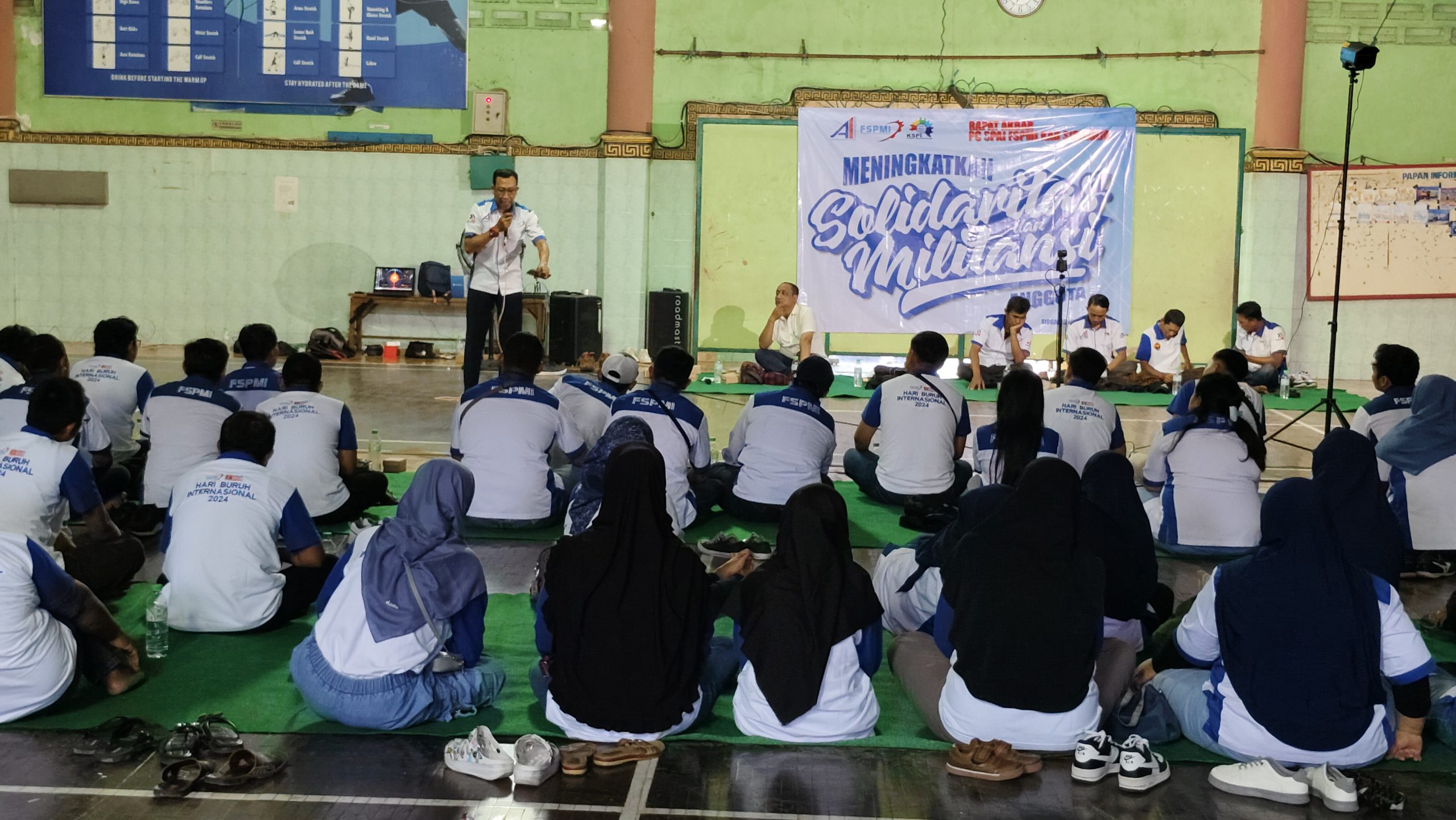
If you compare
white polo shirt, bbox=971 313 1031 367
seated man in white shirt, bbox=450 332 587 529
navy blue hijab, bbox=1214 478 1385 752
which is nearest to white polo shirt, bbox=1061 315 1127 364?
white polo shirt, bbox=971 313 1031 367

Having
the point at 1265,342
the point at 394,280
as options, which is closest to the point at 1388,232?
the point at 1265,342

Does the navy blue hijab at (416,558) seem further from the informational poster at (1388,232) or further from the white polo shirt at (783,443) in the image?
the informational poster at (1388,232)

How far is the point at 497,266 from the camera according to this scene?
28.3 feet

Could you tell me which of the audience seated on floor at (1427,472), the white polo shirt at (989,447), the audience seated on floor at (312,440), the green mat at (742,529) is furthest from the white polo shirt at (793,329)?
the audience seated on floor at (1427,472)

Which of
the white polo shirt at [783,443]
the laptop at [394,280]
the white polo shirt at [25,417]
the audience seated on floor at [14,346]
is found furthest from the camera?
the laptop at [394,280]

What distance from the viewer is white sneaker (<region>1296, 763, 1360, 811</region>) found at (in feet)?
10.5

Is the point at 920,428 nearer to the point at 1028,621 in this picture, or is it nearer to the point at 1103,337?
the point at 1028,621

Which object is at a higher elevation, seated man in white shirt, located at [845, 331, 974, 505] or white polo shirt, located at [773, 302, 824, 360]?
white polo shirt, located at [773, 302, 824, 360]

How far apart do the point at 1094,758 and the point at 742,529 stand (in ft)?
9.77

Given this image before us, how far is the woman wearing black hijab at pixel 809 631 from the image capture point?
3.38 m

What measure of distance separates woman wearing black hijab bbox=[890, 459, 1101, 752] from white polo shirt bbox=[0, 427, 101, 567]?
286cm

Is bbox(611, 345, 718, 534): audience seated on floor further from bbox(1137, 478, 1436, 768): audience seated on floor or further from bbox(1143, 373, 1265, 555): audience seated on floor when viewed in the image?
bbox(1137, 478, 1436, 768): audience seated on floor

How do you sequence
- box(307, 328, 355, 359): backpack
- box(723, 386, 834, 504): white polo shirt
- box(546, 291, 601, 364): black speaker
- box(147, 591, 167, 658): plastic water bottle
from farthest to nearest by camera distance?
box(307, 328, 355, 359): backpack
box(546, 291, 601, 364): black speaker
box(723, 386, 834, 504): white polo shirt
box(147, 591, 167, 658): plastic water bottle

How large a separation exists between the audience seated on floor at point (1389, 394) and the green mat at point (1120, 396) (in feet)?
14.7
